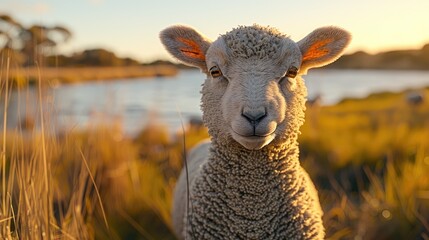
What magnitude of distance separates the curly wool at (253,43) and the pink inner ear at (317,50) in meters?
0.22

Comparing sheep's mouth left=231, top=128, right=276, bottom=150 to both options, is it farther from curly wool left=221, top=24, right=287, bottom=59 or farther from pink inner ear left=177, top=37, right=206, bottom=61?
pink inner ear left=177, top=37, right=206, bottom=61

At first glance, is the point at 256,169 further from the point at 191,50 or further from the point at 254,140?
the point at 191,50

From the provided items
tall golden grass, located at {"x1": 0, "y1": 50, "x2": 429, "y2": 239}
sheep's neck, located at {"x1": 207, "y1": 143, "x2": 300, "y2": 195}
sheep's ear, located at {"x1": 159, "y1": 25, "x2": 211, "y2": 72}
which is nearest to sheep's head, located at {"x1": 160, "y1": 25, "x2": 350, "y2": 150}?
sheep's ear, located at {"x1": 159, "y1": 25, "x2": 211, "y2": 72}

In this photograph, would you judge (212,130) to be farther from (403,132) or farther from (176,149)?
(403,132)

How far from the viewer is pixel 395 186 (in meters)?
3.52

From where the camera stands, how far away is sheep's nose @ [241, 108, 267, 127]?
5.86 feet

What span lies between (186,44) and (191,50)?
4cm

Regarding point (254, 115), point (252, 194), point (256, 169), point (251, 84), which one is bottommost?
point (252, 194)

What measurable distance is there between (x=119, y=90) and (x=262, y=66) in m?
3.45

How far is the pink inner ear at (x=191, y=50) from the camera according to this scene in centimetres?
228

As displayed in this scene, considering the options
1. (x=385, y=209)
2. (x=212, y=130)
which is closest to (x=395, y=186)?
(x=385, y=209)

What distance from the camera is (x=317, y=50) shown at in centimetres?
226

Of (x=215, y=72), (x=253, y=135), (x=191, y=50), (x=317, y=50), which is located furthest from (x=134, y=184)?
(x=253, y=135)

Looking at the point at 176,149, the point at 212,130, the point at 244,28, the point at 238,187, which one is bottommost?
the point at 176,149
